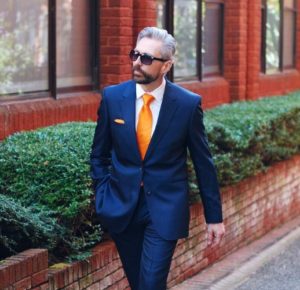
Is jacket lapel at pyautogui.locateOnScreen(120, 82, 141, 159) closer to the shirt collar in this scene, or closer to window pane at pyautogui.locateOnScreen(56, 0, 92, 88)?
the shirt collar

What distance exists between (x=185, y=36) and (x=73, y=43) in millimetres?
3046

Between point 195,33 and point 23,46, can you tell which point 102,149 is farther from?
point 195,33

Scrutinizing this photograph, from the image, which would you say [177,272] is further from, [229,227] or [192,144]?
[192,144]

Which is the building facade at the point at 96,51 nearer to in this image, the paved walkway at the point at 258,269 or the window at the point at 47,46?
the window at the point at 47,46

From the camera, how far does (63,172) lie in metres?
6.53

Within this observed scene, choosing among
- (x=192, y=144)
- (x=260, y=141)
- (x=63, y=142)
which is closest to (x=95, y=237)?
(x=63, y=142)

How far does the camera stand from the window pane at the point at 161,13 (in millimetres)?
11186

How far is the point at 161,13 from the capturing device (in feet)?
37.3

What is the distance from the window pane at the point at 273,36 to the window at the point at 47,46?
20.0 feet

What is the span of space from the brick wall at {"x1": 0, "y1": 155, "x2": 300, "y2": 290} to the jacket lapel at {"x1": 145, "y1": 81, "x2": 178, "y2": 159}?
107 cm

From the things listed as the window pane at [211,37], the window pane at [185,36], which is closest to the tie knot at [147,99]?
the window pane at [185,36]

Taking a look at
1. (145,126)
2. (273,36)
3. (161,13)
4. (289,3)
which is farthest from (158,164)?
(289,3)

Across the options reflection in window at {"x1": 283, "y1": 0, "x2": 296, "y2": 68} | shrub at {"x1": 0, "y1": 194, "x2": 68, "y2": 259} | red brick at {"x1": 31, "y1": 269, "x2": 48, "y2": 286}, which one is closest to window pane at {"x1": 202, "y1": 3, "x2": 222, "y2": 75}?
reflection in window at {"x1": 283, "y1": 0, "x2": 296, "y2": 68}

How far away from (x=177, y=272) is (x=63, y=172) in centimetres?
196
